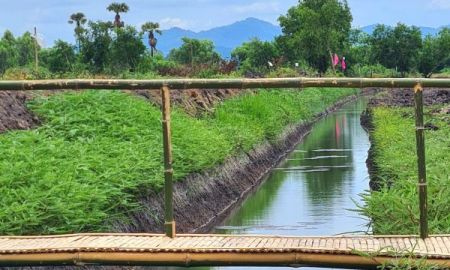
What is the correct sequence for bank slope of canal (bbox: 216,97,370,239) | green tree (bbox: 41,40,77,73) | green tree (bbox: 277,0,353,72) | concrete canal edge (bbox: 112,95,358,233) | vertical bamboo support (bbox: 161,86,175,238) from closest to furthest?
1. vertical bamboo support (bbox: 161,86,175,238)
2. concrete canal edge (bbox: 112,95,358,233)
3. bank slope of canal (bbox: 216,97,370,239)
4. green tree (bbox: 41,40,77,73)
5. green tree (bbox: 277,0,353,72)

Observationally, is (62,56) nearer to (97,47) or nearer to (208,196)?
(97,47)

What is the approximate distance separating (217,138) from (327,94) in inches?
1083

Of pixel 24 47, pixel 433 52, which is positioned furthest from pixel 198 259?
pixel 433 52

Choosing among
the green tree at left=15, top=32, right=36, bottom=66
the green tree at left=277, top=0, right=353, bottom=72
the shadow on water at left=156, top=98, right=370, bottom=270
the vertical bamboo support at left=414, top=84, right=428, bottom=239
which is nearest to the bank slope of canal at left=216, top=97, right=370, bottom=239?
the shadow on water at left=156, top=98, right=370, bottom=270

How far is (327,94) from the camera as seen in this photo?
41.3 metres

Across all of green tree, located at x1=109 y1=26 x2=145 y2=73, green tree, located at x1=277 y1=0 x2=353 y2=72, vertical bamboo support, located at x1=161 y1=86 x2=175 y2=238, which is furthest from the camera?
green tree, located at x1=277 y1=0 x2=353 y2=72

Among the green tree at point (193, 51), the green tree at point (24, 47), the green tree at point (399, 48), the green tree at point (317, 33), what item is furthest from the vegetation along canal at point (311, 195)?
the green tree at point (399, 48)

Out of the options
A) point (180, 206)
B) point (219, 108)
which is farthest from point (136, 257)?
point (219, 108)

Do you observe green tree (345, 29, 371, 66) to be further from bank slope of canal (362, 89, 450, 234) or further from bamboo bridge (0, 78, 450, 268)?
bamboo bridge (0, 78, 450, 268)

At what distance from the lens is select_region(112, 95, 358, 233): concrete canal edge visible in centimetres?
967

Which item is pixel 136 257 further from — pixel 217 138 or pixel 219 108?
pixel 219 108

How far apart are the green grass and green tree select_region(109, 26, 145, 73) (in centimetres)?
1326

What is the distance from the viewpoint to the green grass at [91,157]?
7840mm

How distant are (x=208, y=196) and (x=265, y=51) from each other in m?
58.9
